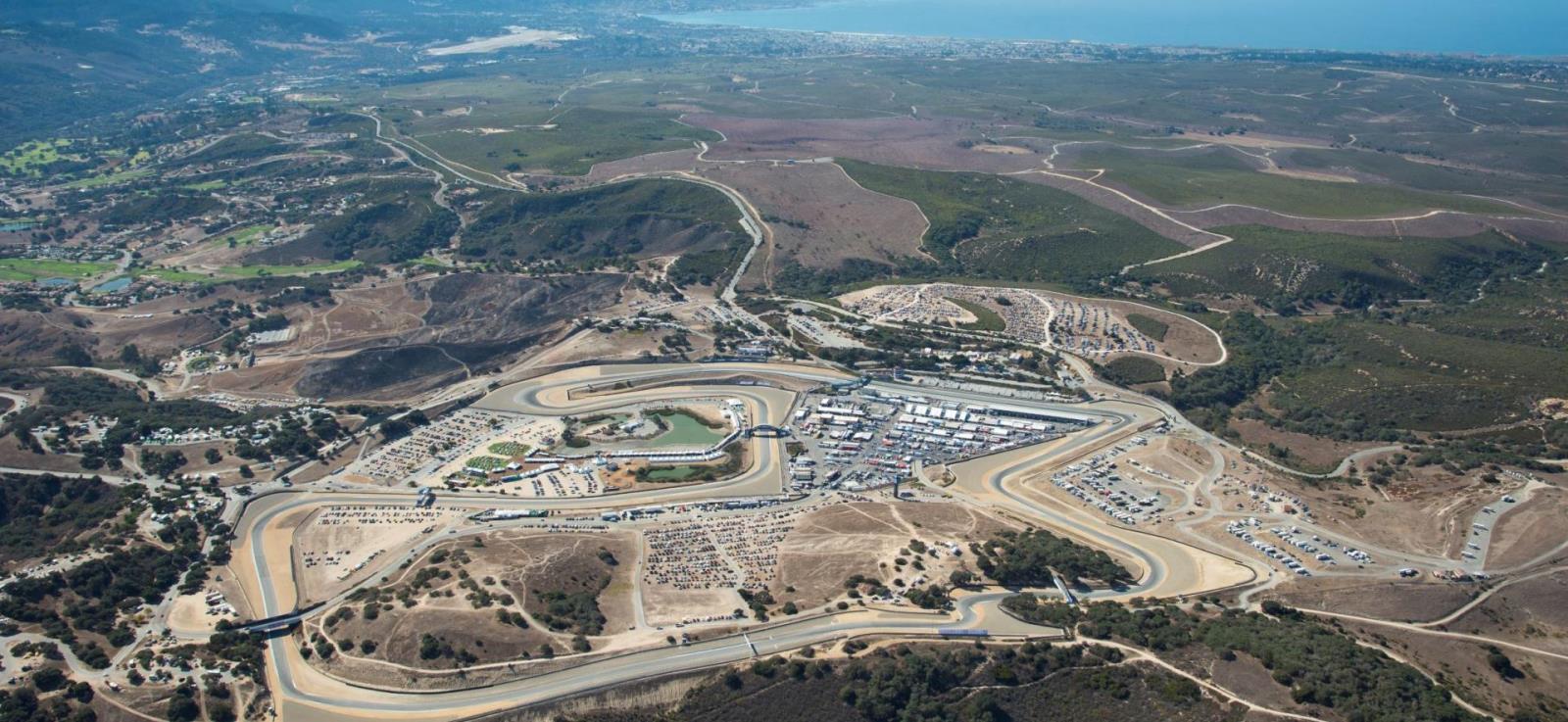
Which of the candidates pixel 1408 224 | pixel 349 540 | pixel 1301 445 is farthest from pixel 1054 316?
pixel 349 540

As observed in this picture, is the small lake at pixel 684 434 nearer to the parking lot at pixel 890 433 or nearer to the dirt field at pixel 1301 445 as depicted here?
the parking lot at pixel 890 433

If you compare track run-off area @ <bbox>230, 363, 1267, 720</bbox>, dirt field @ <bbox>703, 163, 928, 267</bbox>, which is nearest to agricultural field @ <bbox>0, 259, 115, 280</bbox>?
track run-off area @ <bbox>230, 363, 1267, 720</bbox>

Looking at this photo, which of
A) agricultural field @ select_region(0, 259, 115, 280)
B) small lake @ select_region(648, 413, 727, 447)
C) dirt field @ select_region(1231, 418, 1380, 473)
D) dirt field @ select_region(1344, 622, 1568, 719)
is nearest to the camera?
dirt field @ select_region(1344, 622, 1568, 719)

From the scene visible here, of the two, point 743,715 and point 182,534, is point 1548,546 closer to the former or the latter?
point 743,715

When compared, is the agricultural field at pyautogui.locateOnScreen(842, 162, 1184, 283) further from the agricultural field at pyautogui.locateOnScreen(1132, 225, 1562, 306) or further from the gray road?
the gray road

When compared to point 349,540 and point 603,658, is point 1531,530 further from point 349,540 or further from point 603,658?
point 349,540

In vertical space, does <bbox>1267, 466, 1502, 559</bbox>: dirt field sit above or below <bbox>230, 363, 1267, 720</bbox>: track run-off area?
above

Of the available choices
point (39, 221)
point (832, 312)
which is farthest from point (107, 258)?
point (832, 312)
